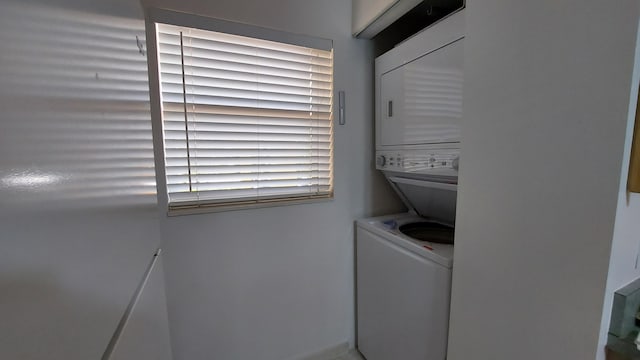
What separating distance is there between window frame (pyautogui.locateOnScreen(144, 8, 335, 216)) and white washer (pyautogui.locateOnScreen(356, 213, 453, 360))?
76 centimetres

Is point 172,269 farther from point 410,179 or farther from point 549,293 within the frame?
point 549,293

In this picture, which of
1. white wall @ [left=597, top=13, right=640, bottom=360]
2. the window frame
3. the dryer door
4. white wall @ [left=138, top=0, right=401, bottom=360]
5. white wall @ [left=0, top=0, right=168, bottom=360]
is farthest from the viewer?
white wall @ [left=138, top=0, right=401, bottom=360]

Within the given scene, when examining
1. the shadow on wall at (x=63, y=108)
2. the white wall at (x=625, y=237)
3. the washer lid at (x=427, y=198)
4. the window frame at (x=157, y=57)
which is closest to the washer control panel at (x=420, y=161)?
the washer lid at (x=427, y=198)

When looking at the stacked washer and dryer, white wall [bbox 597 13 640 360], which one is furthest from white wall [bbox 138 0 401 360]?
white wall [bbox 597 13 640 360]

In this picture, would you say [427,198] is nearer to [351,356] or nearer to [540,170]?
[540,170]

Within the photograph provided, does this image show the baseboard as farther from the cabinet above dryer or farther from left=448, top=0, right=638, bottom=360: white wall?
the cabinet above dryer

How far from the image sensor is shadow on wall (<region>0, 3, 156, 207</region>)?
30 cm

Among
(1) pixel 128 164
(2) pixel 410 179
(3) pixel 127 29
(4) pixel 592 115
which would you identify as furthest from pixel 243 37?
(4) pixel 592 115

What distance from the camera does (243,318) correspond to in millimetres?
1680

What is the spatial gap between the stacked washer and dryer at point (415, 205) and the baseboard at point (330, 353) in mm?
155

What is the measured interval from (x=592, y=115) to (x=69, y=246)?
47.8 inches

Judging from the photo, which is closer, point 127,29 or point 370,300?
point 127,29

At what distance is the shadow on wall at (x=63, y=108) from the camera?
30 centimetres

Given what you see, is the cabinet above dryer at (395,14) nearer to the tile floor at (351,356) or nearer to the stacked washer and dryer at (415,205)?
the stacked washer and dryer at (415,205)
